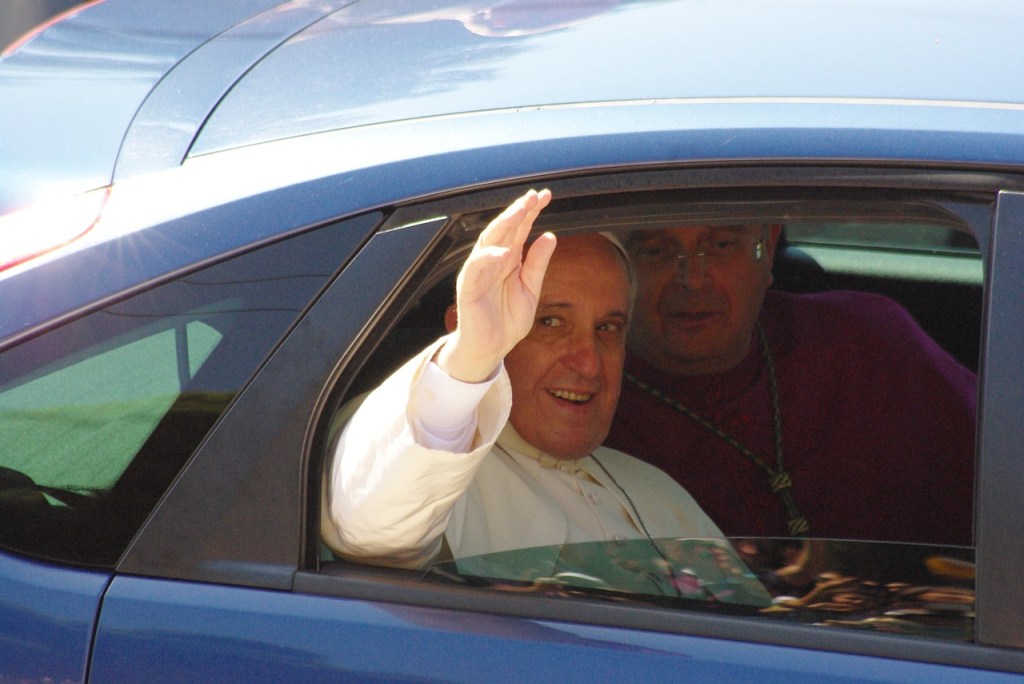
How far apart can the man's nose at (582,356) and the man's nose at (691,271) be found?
52 centimetres

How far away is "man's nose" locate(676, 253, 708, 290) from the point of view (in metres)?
2.74

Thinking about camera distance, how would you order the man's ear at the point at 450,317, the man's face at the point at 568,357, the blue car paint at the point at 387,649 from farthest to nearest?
the man's face at the point at 568,357 → the man's ear at the point at 450,317 → the blue car paint at the point at 387,649

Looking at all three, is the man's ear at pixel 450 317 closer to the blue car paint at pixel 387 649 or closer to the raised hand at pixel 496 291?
the raised hand at pixel 496 291

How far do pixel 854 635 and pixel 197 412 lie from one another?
2.54ft

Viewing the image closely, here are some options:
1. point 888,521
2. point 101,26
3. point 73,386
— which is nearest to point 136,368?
point 73,386

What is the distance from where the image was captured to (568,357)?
7.48 ft

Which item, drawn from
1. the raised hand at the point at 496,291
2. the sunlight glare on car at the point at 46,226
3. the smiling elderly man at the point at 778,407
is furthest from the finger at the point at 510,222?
the smiling elderly man at the point at 778,407

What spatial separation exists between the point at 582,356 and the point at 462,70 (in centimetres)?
74

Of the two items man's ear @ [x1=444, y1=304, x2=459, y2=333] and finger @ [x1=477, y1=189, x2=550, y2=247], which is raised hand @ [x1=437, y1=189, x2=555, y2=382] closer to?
finger @ [x1=477, y1=189, x2=550, y2=247]

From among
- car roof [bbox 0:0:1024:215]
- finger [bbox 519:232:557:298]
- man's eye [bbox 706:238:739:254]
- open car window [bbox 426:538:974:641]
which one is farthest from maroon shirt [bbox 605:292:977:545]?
finger [bbox 519:232:557:298]

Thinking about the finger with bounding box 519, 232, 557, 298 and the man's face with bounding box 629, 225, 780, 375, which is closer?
the finger with bounding box 519, 232, 557, 298

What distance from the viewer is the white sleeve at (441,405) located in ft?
5.07

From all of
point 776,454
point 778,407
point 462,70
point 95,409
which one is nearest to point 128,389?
point 95,409

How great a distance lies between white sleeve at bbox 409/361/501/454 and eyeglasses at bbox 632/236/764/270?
114 centimetres
